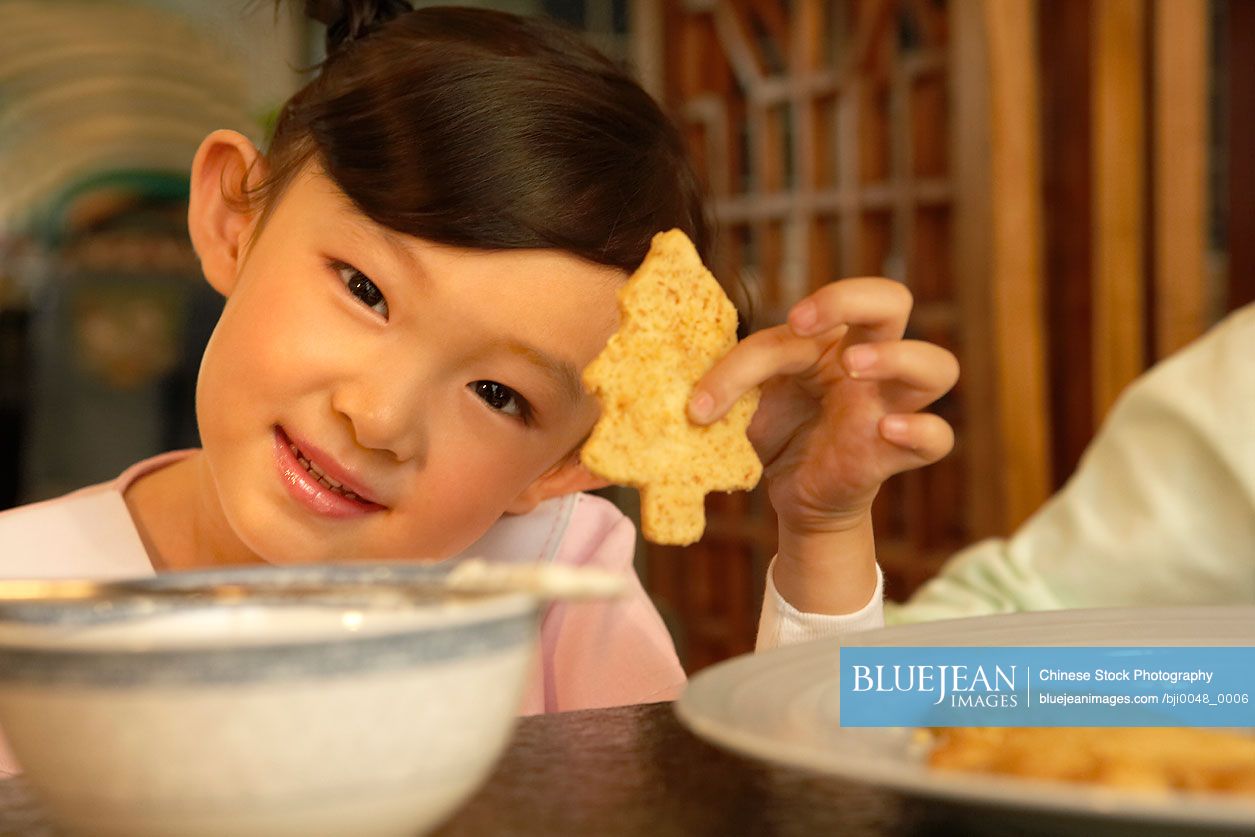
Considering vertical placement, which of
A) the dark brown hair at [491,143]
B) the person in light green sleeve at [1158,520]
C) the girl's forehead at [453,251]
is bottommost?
the person in light green sleeve at [1158,520]

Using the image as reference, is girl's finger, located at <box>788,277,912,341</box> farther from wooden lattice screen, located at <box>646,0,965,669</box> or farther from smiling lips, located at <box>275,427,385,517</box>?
wooden lattice screen, located at <box>646,0,965,669</box>

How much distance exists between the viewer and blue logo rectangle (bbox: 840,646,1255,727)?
62 cm

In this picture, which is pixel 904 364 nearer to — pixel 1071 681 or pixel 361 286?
pixel 1071 681

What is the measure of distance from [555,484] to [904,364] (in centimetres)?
49

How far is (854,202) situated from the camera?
3.08 metres

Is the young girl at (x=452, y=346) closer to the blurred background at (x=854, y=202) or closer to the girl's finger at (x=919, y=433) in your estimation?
the girl's finger at (x=919, y=433)

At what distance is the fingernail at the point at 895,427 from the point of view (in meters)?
0.92

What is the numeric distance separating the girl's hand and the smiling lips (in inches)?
13.1

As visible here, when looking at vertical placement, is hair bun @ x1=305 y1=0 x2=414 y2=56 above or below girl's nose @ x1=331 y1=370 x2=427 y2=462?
above

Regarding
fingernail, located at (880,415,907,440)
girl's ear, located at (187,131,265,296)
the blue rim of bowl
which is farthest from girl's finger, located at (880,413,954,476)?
girl's ear, located at (187,131,265,296)

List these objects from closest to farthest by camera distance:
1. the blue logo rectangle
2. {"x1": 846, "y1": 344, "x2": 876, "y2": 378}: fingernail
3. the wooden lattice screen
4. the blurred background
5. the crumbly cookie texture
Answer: the blue logo rectangle, the crumbly cookie texture, {"x1": 846, "y1": 344, "x2": 876, "y2": 378}: fingernail, the blurred background, the wooden lattice screen

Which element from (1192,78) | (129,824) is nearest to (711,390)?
(129,824)

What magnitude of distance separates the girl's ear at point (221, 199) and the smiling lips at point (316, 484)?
0.25m

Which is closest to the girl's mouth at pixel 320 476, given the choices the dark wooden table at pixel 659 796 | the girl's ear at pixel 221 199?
the girl's ear at pixel 221 199
